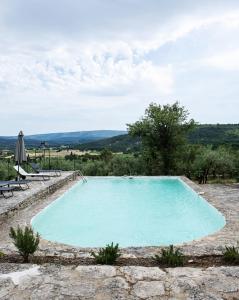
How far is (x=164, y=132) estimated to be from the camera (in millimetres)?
19391

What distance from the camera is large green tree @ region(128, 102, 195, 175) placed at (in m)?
19.3

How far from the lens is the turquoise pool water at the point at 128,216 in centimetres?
734

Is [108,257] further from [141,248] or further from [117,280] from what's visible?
[141,248]

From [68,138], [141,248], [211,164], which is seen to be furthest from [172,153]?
[68,138]

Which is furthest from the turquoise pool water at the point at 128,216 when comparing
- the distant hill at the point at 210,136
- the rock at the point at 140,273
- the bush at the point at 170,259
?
the distant hill at the point at 210,136

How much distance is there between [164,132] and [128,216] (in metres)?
10.3

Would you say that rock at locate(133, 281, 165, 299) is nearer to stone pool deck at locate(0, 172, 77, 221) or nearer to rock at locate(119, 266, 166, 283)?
rock at locate(119, 266, 166, 283)

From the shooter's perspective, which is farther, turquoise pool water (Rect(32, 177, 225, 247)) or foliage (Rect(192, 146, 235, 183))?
foliage (Rect(192, 146, 235, 183))

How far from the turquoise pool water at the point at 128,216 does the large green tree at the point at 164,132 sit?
180 inches

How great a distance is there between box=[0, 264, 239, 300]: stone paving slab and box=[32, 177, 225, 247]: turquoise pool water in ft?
8.59

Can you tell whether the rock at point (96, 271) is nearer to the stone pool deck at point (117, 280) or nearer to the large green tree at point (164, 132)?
the stone pool deck at point (117, 280)

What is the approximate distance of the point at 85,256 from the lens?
16.4 ft

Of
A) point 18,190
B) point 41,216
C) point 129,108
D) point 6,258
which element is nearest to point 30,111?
point 129,108

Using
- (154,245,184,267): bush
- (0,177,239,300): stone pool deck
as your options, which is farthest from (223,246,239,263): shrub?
(154,245,184,267): bush
